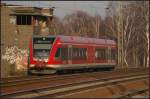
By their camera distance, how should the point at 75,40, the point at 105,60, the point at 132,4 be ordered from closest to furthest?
1. the point at 75,40
2. the point at 105,60
3. the point at 132,4

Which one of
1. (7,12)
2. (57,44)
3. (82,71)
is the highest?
(7,12)

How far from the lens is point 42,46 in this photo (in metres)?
30.1

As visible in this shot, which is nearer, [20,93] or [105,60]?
[20,93]

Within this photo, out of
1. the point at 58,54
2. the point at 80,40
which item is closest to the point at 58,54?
the point at 58,54

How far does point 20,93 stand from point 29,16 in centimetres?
2835

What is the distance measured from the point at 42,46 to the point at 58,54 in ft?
3.91

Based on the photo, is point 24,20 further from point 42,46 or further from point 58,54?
point 58,54

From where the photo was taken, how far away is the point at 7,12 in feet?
145

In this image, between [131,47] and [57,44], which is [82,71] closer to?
[57,44]

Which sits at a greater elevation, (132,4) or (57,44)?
(132,4)

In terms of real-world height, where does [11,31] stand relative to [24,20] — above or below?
below

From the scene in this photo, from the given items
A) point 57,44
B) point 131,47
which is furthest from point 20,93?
point 131,47

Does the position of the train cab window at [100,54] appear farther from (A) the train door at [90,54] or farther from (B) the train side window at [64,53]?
(B) the train side window at [64,53]

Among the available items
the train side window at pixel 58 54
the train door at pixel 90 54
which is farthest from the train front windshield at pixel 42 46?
the train door at pixel 90 54
